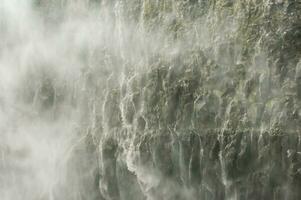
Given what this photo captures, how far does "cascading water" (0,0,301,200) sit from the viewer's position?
12922 mm

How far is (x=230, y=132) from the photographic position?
527 inches

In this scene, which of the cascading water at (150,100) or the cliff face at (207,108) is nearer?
the cliff face at (207,108)

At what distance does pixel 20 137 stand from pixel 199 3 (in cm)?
699

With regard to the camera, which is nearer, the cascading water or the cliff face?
the cliff face

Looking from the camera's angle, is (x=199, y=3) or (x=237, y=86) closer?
(x=237, y=86)

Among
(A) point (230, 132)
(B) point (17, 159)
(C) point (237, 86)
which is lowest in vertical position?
(B) point (17, 159)

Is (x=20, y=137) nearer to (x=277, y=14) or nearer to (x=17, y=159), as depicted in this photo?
(x=17, y=159)

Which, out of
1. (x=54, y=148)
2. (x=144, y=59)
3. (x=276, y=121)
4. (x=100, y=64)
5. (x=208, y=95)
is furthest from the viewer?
(x=54, y=148)

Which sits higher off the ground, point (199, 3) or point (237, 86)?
point (199, 3)

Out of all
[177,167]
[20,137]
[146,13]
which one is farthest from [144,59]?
[20,137]

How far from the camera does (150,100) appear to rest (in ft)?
49.0

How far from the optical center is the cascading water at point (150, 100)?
42.4 ft

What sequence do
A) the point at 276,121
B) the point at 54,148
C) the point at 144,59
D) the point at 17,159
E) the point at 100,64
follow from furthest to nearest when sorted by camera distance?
1. the point at 17,159
2. the point at 54,148
3. the point at 100,64
4. the point at 144,59
5. the point at 276,121

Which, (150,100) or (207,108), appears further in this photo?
(150,100)
